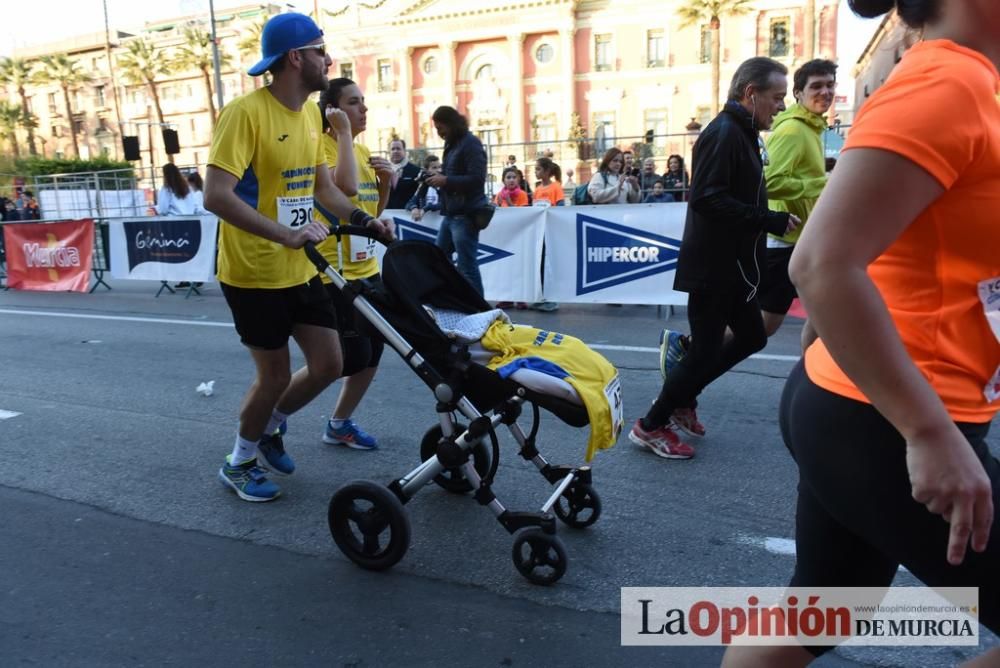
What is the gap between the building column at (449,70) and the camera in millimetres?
55625

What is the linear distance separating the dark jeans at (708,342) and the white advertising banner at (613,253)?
3930 millimetres

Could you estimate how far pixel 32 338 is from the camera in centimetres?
829

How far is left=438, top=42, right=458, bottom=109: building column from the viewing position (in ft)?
182

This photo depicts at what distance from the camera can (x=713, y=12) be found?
146ft

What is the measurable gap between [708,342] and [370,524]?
77.1 inches

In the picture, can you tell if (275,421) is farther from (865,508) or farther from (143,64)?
(143,64)

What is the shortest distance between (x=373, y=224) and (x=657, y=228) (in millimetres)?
5546

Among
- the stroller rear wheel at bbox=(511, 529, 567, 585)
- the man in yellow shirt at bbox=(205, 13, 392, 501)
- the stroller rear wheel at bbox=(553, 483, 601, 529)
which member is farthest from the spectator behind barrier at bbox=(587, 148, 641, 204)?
the stroller rear wheel at bbox=(511, 529, 567, 585)

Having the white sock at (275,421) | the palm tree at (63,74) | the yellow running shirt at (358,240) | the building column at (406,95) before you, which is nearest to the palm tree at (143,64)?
the palm tree at (63,74)

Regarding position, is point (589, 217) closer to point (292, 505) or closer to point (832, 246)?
point (292, 505)

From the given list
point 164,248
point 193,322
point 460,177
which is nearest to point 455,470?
point 460,177

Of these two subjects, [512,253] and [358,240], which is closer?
[358,240]

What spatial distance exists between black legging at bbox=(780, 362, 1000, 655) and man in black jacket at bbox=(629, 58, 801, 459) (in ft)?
8.09

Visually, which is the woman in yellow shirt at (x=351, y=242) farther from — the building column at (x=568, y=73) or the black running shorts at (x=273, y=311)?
the building column at (x=568, y=73)
